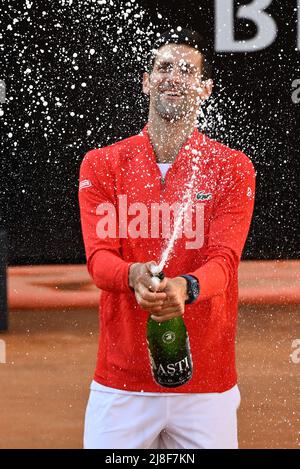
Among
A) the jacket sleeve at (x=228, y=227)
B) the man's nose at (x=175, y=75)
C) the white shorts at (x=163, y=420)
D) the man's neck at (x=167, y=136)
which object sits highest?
the man's nose at (x=175, y=75)

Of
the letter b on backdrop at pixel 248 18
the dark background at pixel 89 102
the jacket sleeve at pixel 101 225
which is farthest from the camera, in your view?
the dark background at pixel 89 102

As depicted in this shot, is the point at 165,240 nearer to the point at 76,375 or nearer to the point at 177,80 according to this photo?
the point at 177,80

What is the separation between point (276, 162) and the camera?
7.52 meters

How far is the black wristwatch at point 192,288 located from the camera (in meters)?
1.66

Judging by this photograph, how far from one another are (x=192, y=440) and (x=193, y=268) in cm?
33

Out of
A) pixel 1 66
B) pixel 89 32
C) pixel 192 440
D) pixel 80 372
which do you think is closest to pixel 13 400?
pixel 80 372

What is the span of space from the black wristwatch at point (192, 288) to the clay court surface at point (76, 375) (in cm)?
170

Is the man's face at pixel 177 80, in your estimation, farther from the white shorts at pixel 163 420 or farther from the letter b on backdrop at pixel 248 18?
the letter b on backdrop at pixel 248 18

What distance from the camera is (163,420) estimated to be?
1.77 m

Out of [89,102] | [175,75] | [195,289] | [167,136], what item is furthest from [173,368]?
[89,102]

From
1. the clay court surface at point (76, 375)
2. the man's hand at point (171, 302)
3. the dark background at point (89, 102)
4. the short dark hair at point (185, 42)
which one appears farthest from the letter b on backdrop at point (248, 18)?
→ the man's hand at point (171, 302)

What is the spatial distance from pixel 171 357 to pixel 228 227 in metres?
0.27

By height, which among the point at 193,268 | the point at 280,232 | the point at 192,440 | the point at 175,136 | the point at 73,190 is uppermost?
the point at 175,136

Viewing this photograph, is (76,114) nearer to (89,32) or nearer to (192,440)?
(89,32)
